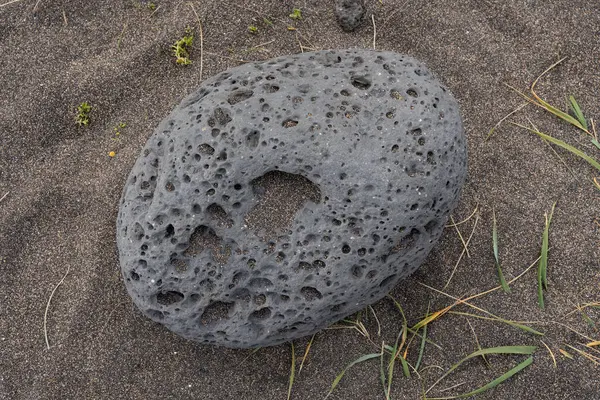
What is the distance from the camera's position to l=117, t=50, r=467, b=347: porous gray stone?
1998 millimetres

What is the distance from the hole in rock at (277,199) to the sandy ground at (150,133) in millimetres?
615

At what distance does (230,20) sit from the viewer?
268cm

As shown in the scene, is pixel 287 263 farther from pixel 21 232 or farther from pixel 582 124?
pixel 582 124

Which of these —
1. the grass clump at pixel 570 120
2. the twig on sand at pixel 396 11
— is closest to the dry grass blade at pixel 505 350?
the grass clump at pixel 570 120

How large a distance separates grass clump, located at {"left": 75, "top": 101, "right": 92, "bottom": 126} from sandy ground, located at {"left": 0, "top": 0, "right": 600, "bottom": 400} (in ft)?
0.11

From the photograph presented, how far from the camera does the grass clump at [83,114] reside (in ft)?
8.48

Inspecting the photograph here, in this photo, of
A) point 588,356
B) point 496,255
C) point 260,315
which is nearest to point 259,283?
point 260,315

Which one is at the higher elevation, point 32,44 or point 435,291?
point 32,44

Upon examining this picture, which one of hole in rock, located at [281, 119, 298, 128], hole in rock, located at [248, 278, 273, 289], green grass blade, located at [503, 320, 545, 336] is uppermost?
hole in rock, located at [281, 119, 298, 128]

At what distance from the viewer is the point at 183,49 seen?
263 centimetres

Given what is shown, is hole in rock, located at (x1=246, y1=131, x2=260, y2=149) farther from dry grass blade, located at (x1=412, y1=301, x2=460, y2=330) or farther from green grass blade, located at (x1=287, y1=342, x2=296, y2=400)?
dry grass blade, located at (x1=412, y1=301, x2=460, y2=330)

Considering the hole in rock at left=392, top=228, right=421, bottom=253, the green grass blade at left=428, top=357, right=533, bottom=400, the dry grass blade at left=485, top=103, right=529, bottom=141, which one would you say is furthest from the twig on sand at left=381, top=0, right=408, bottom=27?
the green grass blade at left=428, top=357, right=533, bottom=400

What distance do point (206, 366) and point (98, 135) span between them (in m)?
Result: 1.08

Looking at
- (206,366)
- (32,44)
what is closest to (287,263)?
(206,366)
